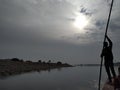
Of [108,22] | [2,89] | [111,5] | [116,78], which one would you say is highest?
[111,5]

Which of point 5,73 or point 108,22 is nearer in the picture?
Result: point 108,22

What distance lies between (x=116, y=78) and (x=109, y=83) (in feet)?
6.58

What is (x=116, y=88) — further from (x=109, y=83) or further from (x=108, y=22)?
(x=108, y=22)

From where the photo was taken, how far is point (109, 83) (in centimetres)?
1795

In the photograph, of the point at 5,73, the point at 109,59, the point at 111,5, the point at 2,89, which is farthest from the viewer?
the point at 5,73

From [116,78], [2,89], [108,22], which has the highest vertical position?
[108,22]

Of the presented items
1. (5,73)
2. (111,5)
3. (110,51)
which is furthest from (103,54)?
(5,73)

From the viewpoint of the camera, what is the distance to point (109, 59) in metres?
16.9

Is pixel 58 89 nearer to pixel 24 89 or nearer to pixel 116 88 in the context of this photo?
pixel 24 89

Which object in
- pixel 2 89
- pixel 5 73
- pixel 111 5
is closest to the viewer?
pixel 111 5

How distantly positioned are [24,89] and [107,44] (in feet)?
102

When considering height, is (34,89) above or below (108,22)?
below

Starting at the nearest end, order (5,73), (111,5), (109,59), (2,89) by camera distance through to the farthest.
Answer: (111,5), (109,59), (2,89), (5,73)

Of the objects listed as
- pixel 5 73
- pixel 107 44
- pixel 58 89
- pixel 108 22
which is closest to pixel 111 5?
pixel 108 22
